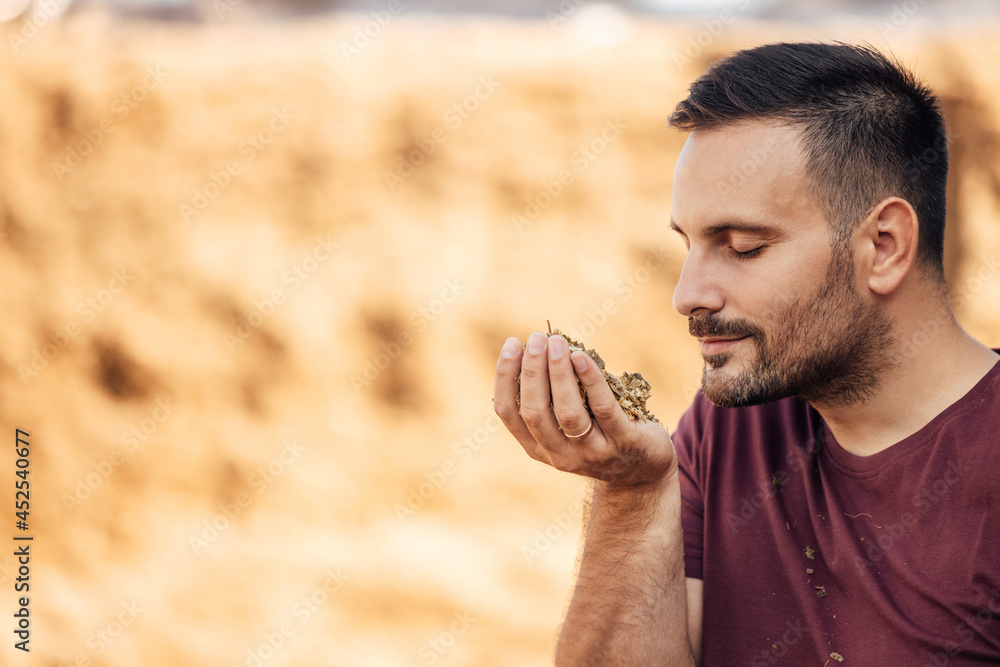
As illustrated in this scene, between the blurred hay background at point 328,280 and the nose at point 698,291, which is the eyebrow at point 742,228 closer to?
the nose at point 698,291

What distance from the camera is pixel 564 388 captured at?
175 cm

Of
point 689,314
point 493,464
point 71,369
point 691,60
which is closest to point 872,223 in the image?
point 689,314

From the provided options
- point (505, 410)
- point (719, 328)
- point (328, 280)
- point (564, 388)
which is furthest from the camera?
point (328, 280)

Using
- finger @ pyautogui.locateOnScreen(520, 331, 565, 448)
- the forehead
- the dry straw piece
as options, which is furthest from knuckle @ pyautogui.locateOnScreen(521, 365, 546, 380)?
the forehead

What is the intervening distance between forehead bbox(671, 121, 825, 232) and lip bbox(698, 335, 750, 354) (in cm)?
29

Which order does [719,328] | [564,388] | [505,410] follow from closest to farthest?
[564,388] → [505,410] → [719,328]

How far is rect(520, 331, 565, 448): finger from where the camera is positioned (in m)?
1.77

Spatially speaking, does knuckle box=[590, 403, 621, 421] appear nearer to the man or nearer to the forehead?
the man

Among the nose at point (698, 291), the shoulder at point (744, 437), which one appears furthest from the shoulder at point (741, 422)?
the nose at point (698, 291)

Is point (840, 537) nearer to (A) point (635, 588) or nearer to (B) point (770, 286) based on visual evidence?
(A) point (635, 588)

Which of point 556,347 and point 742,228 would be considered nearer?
point 556,347

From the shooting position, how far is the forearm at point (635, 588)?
200 centimetres

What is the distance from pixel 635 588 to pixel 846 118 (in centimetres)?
129

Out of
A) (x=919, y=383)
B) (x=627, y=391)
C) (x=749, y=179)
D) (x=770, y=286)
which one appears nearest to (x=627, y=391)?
(x=627, y=391)
